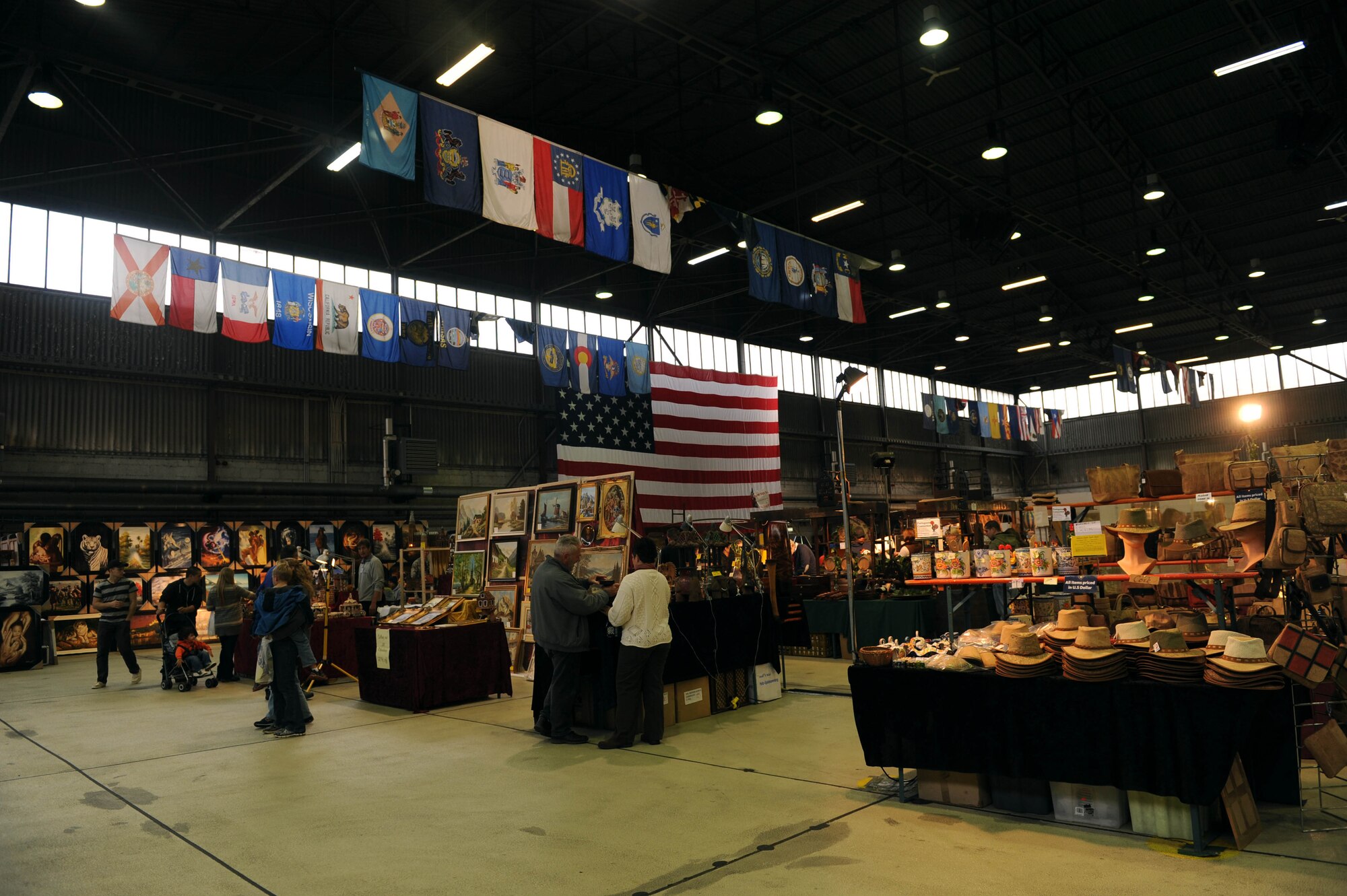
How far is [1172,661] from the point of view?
3926 mm

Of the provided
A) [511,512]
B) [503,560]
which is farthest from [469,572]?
[511,512]

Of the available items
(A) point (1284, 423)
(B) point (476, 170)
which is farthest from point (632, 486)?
(A) point (1284, 423)

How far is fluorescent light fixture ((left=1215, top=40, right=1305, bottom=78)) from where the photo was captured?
37.9ft

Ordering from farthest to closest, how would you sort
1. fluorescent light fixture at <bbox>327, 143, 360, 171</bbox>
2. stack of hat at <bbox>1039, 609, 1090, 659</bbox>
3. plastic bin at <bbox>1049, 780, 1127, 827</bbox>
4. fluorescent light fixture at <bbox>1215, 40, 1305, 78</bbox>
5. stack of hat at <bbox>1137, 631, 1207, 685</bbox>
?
fluorescent light fixture at <bbox>327, 143, 360, 171</bbox>, fluorescent light fixture at <bbox>1215, 40, 1305, 78</bbox>, stack of hat at <bbox>1039, 609, 1090, 659</bbox>, plastic bin at <bbox>1049, 780, 1127, 827</bbox>, stack of hat at <bbox>1137, 631, 1207, 685</bbox>

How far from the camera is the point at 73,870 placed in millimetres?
3869

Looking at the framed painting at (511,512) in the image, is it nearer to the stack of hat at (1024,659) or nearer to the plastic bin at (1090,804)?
the stack of hat at (1024,659)

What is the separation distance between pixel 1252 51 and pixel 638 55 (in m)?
9.27

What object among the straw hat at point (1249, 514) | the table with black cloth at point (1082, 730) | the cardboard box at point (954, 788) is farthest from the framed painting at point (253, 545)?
the straw hat at point (1249, 514)

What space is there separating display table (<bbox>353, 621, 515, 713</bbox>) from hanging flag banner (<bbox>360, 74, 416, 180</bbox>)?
16.2ft

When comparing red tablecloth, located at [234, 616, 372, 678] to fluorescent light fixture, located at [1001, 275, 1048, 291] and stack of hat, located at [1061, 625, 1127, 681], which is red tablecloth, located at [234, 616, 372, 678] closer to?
stack of hat, located at [1061, 625, 1127, 681]

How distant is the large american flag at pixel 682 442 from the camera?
19922mm

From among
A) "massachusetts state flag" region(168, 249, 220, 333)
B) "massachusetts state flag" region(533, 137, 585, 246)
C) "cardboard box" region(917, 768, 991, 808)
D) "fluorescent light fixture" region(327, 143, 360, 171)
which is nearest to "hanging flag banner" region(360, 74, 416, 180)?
"massachusetts state flag" region(533, 137, 585, 246)

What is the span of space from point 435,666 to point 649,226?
7.15 meters

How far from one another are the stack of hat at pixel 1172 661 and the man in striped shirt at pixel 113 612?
10705 mm
